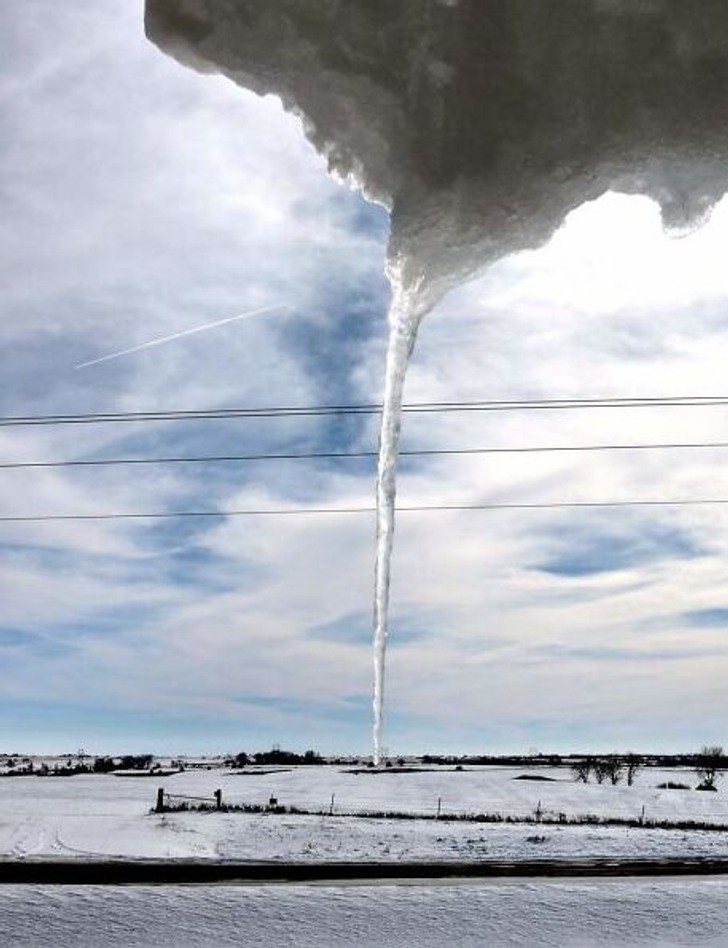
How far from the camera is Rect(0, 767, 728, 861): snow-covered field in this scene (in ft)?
86.1

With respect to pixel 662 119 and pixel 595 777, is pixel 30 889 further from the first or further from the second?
pixel 595 777

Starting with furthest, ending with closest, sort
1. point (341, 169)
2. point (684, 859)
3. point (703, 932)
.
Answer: point (684, 859), point (703, 932), point (341, 169)

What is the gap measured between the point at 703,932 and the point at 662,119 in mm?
18871

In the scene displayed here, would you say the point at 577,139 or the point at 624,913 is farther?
the point at 624,913

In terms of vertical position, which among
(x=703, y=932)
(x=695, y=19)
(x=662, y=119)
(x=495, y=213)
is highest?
(x=695, y=19)

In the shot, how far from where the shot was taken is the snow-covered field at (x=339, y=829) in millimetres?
26234

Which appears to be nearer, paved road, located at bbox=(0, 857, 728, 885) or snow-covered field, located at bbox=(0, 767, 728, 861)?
paved road, located at bbox=(0, 857, 728, 885)

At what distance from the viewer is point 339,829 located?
31.5 meters

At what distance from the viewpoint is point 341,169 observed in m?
2.02

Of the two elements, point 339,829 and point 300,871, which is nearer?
point 300,871

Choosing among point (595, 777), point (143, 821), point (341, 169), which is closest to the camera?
point (341, 169)

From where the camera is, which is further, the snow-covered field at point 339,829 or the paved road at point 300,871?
the snow-covered field at point 339,829

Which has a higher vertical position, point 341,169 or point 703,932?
point 341,169

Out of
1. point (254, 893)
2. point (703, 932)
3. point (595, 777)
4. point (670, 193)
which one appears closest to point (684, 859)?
point (703, 932)
